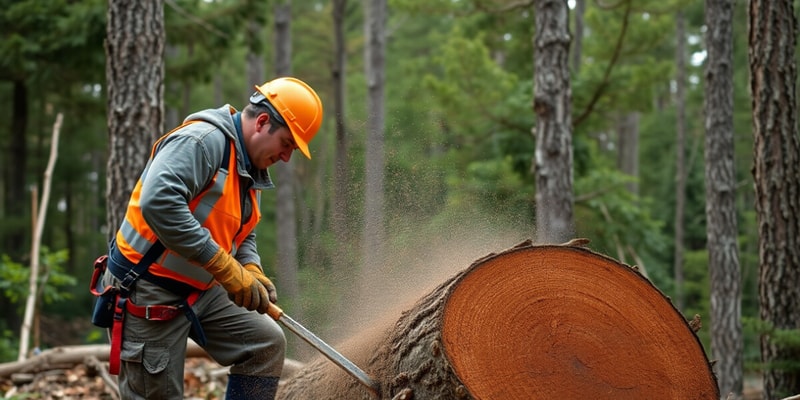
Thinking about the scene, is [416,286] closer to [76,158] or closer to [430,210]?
[430,210]

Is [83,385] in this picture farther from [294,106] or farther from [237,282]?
[294,106]

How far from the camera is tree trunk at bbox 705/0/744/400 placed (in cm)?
1016

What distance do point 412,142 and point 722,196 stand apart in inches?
260

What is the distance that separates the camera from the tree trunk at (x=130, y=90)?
5652 millimetres

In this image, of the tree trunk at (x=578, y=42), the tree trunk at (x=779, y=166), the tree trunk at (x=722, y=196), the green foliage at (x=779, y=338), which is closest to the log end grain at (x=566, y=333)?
the green foliage at (x=779, y=338)

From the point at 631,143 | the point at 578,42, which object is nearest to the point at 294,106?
the point at 578,42

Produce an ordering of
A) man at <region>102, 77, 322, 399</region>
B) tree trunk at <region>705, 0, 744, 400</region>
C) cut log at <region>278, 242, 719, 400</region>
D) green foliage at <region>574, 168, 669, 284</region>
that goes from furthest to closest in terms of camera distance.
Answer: green foliage at <region>574, 168, 669, 284</region> < tree trunk at <region>705, 0, 744, 400</region> < man at <region>102, 77, 322, 399</region> < cut log at <region>278, 242, 719, 400</region>

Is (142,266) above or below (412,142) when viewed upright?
below

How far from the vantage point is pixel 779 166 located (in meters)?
5.85

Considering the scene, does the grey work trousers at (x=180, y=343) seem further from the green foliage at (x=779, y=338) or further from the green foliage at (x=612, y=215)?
the green foliage at (x=612, y=215)

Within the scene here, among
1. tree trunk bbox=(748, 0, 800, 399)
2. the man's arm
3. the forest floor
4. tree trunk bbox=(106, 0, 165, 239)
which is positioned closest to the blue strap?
the man's arm

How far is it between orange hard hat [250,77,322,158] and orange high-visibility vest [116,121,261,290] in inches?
10.8

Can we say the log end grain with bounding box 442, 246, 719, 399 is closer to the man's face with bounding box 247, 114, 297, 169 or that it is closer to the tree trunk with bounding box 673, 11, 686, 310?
the man's face with bounding box 247, 114, 297, 169

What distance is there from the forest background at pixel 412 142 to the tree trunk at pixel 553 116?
50 centimetres
